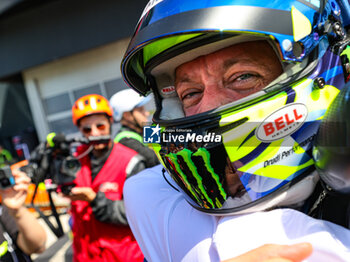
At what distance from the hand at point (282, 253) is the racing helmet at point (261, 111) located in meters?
0.18

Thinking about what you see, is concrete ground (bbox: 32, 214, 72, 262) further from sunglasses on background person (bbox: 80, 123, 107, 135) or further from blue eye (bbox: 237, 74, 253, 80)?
blue eye (bbox: 237, 74, 253, 80)

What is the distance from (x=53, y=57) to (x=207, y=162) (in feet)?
27.3

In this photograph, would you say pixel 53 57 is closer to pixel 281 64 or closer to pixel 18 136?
pixel 18 136

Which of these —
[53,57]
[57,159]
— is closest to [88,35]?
[53,57]

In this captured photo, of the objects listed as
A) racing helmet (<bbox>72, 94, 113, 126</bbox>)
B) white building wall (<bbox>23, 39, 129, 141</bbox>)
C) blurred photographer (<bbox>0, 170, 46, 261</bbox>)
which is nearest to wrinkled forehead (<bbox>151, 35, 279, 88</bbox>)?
blurred photographer (<bbox>0, 170, 46, 261</bbox>)

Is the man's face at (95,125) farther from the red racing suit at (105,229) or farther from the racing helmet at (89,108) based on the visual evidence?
the red racing suit at (105,229)

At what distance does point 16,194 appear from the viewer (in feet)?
5.60

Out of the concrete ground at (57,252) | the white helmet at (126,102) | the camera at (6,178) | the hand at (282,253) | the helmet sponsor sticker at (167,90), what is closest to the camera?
the hand at (282,253)

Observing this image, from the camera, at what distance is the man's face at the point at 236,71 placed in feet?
2.67

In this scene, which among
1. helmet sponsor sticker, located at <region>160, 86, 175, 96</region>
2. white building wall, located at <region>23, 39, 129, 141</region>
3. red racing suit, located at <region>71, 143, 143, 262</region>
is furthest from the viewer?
white building wall, located at <region>23, 39, 129, 141</region>

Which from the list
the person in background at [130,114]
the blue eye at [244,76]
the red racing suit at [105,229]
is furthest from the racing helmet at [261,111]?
the person in background at [130,114]

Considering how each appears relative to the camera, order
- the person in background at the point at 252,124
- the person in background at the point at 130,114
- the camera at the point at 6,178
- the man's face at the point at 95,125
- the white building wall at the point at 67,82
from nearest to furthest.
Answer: the person in background at the point at 252,124 < the camera at the point at 6,178 < the man's face at the point at 95,125 < the person in background at the point at 130,114 < the white building wall at the point at 67,82

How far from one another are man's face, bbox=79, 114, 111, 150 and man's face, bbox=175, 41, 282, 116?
171 centimetres

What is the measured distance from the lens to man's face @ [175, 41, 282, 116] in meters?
0.81
